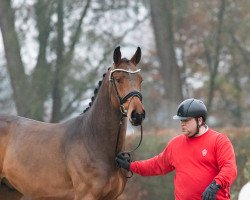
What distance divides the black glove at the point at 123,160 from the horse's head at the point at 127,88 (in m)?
0.47

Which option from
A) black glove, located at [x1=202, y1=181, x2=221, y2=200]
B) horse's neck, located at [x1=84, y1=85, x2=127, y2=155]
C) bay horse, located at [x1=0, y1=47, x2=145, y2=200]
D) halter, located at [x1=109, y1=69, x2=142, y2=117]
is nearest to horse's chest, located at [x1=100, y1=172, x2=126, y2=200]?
bay horse, located at [x1=0, y1=47, x2=145, y2=200]

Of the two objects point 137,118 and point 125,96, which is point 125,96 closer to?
point 125,96

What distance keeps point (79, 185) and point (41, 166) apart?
0.62m

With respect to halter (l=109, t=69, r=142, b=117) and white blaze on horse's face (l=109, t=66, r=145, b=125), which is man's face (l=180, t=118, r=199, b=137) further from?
halter (l=109, t=69, r=142, b=117)

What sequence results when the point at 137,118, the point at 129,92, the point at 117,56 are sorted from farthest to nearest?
1. the point at 117,56
2. the point at 129,92
3. the point at 137,118

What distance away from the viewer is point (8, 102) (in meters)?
14.8

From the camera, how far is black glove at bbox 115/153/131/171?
6.12m

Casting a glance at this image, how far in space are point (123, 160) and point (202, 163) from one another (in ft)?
3.35

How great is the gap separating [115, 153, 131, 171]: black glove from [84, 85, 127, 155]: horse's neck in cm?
8

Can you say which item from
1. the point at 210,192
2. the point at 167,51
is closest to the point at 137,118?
the point at 210,192

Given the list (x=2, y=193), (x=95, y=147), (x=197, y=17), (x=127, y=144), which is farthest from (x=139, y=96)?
(x=197, y=17)

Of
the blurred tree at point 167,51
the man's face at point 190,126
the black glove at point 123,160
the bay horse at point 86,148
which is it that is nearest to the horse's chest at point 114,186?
the bay horse at point 86,148

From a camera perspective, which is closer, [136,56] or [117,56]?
[117,56]

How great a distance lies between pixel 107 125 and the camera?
6320 millimetres
